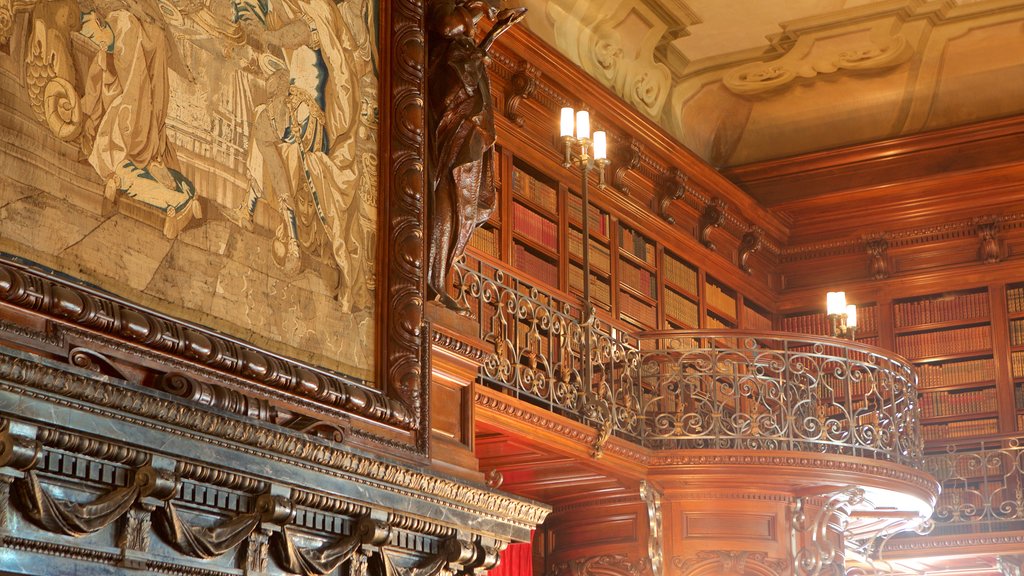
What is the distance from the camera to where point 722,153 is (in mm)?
11844

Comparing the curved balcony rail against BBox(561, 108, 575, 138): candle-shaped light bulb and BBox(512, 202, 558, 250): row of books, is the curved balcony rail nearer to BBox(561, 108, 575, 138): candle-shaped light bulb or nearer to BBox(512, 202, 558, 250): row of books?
BBox(512, 202, 558, 250): row of books

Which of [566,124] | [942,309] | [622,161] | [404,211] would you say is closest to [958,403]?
[942,309]

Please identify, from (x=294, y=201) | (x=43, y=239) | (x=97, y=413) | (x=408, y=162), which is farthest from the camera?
(x=408, y=162)

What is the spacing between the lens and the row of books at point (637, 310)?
9.69 meters

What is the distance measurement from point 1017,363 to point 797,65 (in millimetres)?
2977

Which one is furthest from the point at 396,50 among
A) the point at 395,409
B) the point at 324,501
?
the point at 324,501

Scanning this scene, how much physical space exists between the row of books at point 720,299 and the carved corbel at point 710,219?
33cm

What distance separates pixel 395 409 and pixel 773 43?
7973mm

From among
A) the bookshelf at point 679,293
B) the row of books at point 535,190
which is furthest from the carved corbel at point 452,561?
the bookshelf at point 679,293

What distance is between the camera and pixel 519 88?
8906mm

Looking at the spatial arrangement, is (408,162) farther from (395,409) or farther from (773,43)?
(773,43)

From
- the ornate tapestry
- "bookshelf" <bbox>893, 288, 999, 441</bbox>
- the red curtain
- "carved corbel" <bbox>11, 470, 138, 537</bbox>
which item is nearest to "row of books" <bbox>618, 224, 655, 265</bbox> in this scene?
"bookshelf" <bbox>893, 288, 999, 441</bbox>

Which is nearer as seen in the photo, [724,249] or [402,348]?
[402,348]

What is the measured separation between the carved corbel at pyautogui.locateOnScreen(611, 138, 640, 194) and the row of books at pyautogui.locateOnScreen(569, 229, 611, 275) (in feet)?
1.84
